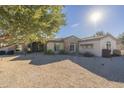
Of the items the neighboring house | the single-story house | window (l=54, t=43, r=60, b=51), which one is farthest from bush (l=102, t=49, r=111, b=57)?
window (l=54, t=43, r=60, b=51)

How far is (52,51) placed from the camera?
974 inches

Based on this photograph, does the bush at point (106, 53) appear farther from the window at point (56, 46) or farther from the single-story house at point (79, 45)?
the window at point (56, 46)

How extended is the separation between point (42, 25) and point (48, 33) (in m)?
2.01

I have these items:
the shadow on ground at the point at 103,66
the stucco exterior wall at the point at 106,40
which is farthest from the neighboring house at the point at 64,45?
the shadow on ground at the point at 103,66

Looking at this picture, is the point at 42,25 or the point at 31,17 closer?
the point at 31,17

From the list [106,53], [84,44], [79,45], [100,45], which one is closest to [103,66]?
[106,53]

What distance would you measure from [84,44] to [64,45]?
2.54 meters

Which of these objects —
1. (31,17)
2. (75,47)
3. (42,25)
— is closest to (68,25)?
(42,25)

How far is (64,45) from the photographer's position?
85.6 ft

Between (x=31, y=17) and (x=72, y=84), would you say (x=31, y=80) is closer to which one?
(x=72, y=84)

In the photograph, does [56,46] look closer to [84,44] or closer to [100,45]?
[84,44]

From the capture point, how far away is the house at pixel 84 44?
854 inches

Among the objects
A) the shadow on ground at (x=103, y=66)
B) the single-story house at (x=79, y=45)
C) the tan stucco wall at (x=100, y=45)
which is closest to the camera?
the shadow on ground at (x=103, y=66)

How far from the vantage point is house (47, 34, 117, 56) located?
21703 millimetres
